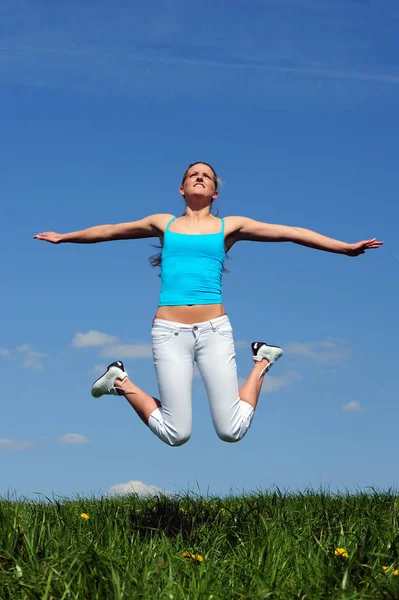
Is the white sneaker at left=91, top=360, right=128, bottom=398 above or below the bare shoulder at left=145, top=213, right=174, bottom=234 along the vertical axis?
below

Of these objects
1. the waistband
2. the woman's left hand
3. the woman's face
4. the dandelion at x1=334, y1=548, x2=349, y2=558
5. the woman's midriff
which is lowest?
the dandelion at x1=334, y1=548, x2=349, y2=558

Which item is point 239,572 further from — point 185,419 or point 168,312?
point 168,312

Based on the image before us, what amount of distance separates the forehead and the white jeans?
1.52m

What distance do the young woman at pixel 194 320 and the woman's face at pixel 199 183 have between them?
0.03 feet

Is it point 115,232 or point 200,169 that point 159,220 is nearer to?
point 115,232

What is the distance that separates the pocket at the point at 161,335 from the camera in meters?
6.94

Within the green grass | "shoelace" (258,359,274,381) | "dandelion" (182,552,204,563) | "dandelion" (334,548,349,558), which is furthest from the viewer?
"shoelace" (258,359,274,381)

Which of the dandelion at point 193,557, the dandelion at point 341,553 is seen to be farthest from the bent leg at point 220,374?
the dandelion at point 341,553

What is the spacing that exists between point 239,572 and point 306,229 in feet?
10.9

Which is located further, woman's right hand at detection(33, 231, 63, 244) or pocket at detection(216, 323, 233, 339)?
woman's right hand at detection(33, 231, 63, 244)

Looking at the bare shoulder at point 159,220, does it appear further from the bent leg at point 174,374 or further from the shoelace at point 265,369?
the shoelace at point 265,369

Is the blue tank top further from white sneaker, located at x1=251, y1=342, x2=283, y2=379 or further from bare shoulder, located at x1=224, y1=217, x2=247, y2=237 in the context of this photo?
white sneaker, located at x1=251, y1=342, x2=283, y2=379

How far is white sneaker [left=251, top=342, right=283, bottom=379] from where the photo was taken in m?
7.77

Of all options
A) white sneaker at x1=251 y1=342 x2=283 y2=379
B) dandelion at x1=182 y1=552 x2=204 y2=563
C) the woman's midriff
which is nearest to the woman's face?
the woman's midriff
